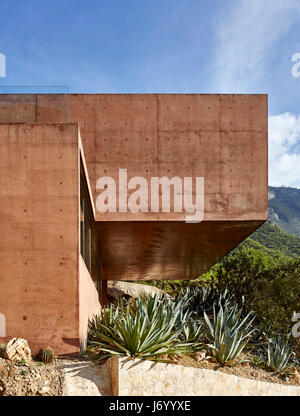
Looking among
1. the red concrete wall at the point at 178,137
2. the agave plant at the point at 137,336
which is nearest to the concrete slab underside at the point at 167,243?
the red concrete wall at the point at 178,137


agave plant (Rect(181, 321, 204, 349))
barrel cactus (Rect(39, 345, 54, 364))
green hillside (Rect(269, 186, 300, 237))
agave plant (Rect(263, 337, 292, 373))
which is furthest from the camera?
green hillside (Rect(269, 186, 300, 237))

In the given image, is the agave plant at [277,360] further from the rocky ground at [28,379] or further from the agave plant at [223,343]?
the rocky ground at [28,379]

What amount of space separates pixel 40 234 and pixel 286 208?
95.3m

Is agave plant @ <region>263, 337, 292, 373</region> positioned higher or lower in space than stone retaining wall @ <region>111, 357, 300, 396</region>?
lower

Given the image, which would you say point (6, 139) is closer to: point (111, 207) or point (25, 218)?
point (25, 218)

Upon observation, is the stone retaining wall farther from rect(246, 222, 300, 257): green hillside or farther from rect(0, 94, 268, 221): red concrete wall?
rect(246, 222, 300, 257): green hillside

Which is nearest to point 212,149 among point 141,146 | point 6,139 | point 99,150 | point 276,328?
point 141,146

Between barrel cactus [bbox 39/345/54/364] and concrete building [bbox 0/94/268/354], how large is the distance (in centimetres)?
23

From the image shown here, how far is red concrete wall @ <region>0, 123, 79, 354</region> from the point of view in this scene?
744 cm

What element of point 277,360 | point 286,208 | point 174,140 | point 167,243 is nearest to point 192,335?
point 277,360

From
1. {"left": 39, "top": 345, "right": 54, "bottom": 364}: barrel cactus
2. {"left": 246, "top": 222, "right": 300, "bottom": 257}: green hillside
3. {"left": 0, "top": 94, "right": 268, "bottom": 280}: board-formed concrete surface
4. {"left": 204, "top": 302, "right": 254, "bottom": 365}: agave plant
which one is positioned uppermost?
{"left": 0, "top": 94, "right": 268, "bottom": 280}: board-formed concrete surface

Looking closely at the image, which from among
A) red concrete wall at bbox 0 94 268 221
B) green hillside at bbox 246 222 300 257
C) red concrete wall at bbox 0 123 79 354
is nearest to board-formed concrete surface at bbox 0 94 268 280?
red concrete wall at bbox 0 94 268 221

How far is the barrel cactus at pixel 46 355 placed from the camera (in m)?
7.03
